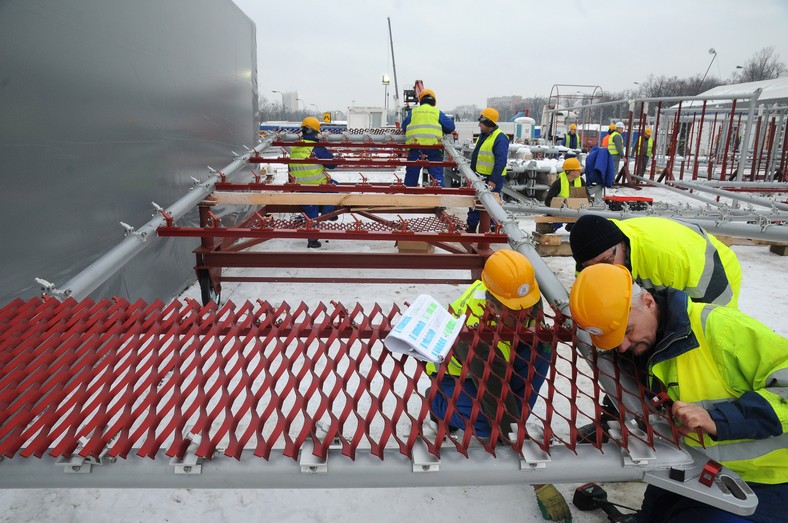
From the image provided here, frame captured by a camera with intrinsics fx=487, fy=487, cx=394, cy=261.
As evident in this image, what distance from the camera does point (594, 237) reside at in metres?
2.39

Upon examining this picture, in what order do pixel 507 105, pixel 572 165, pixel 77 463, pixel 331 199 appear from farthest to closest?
pixel 507 105 < pixel 572 165 < pixel 331 199 < pixel 77 463

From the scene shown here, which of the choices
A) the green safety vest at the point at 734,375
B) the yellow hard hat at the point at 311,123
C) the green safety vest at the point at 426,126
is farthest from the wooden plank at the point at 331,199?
the green safety vest at the point at 426,126

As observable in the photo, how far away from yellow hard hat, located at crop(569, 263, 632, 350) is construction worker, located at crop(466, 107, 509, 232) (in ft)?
17.0

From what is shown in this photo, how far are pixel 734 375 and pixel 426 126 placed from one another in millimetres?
6054

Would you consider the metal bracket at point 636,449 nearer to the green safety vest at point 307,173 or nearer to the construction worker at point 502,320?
the construction worker at point 502,320

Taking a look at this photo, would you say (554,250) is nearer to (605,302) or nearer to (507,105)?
(605,302)

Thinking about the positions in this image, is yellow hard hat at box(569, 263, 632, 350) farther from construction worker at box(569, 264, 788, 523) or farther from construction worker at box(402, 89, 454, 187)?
construction worker at box(402, 89, 454, 187)

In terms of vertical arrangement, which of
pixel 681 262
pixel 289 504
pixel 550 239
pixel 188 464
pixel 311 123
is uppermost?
pixel 311 123

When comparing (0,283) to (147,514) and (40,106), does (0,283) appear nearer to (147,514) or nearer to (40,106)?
(40,106)

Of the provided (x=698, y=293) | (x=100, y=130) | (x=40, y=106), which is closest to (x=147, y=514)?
(x=40, y=106)

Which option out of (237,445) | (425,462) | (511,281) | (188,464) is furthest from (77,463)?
(511,281)

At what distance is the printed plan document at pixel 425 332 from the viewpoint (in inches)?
66.3

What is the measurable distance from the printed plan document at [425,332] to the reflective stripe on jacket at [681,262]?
3.50 feet

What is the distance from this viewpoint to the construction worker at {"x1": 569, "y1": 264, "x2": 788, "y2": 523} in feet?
4.89
